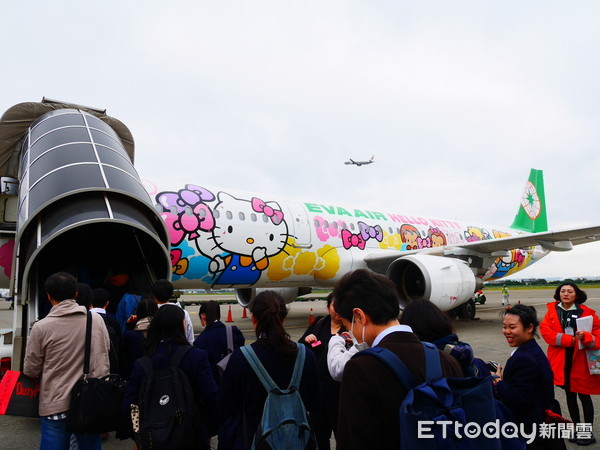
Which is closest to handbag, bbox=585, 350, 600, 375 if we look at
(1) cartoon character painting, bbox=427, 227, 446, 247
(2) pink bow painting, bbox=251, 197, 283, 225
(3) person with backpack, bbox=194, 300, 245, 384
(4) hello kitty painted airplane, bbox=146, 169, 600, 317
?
(3) person with backpack, bbox=194, 300, 245, 384

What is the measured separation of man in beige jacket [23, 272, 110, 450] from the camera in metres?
2.72

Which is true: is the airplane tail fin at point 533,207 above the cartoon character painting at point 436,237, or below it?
above

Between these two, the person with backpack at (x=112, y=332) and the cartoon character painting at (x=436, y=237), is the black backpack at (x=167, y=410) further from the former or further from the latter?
the cartoon character painting at (x=436, y=237)

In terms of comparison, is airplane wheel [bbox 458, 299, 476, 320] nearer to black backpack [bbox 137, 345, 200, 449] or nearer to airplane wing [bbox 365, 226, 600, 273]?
airplane wing [bbox 365, 226, 600, 273]

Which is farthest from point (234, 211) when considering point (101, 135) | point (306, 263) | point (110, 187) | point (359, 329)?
point (359, 329)

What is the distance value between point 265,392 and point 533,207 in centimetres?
2032

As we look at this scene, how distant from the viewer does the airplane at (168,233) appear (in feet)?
14.6

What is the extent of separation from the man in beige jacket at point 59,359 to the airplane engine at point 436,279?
22.4 feet

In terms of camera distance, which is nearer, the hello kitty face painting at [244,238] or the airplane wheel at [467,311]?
the hello kitty face painting at [244,238]

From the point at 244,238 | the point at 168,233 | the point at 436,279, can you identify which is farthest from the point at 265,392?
the point at 436,279

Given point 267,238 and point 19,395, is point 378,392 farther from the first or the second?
point 267,238

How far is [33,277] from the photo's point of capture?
4.56 metres

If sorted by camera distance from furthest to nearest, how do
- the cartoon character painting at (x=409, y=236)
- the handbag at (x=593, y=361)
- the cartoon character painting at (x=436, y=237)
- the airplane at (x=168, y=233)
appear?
the cartoon character painting at (x=436, y=237) → the cartoon character painting at (x=409, y=236) → the airplane at (x=168, y=233) → the handbag at (x=593, y=361)

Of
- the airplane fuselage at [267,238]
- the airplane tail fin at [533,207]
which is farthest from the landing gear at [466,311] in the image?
the airplane tail fin at [533,207]
